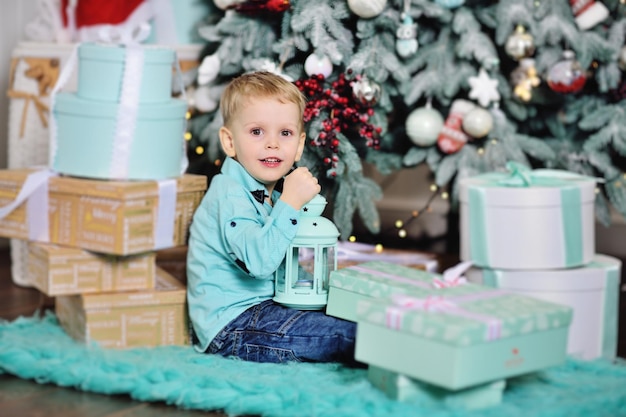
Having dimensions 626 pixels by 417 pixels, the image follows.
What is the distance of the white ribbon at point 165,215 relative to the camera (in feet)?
6.15

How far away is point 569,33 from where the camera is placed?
2.23 m

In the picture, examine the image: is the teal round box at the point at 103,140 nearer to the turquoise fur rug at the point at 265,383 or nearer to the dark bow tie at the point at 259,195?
the dark bow tie at the point at 259,195

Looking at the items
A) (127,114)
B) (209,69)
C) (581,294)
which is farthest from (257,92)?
(581,294)

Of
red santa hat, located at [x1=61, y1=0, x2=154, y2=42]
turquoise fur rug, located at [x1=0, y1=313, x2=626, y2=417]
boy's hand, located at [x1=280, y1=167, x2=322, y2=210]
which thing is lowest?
turquoise fur rug, located at [x1=0, y1=313, x2=626, y2=417]

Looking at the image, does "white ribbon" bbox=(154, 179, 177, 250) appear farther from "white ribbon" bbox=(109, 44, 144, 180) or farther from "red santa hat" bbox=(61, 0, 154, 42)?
"red santa hat" bbox=(61, 0, 154, 42)

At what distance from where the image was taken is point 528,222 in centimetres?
190

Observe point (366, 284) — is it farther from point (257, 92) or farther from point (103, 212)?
point (103, 212)

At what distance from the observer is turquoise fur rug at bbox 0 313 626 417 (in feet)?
4.62

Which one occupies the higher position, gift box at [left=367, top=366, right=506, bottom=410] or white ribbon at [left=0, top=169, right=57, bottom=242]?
white ribbon at [left=0, top=169, right=57, bottom=242]

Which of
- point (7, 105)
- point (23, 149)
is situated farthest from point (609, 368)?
point (7, 105)

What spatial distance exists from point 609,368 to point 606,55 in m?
0.91

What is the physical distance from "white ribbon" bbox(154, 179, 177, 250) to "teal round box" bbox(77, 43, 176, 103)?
194 millimetres

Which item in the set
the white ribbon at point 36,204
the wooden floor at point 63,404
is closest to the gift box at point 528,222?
the wooden floor at point 63,404

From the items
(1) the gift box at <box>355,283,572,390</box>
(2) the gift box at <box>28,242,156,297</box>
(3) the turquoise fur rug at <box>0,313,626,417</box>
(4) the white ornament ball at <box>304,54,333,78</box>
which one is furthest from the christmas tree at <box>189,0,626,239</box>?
(1) the gift box at <box>355,283,572,390</box>
